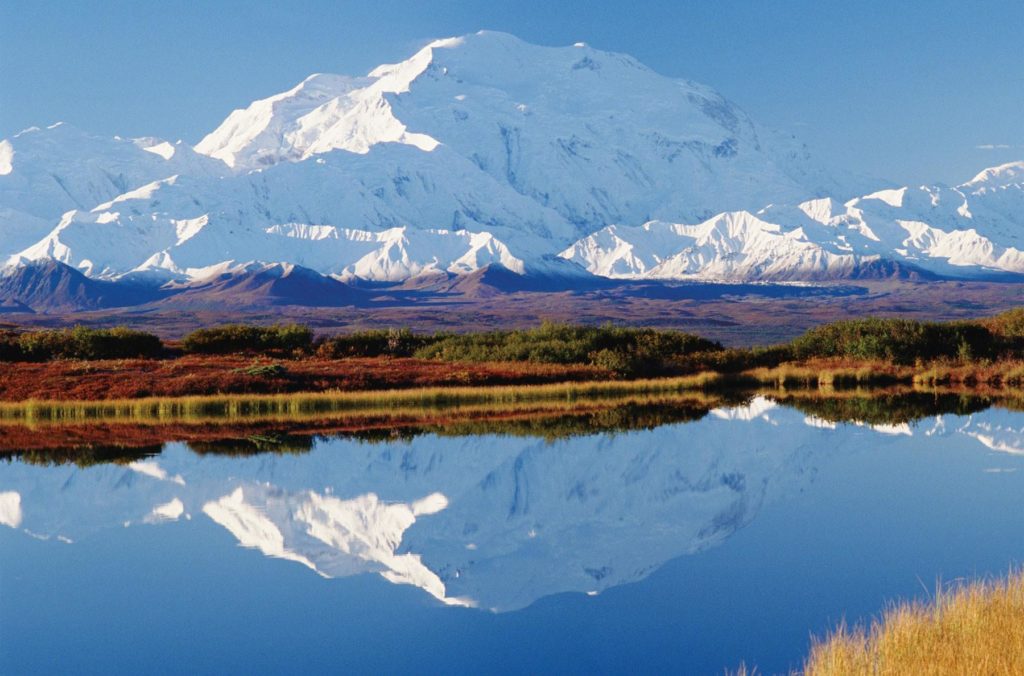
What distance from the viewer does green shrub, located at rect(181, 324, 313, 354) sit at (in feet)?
165

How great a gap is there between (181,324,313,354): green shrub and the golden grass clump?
39627mm

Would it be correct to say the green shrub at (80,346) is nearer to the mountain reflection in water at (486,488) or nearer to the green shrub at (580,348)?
the green shrub at (580,348)

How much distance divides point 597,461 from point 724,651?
38.9ft

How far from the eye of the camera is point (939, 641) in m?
11.0

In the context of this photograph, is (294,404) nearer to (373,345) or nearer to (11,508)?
(373,345)

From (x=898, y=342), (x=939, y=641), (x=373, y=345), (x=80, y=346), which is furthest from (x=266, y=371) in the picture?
(x=939, y=641)

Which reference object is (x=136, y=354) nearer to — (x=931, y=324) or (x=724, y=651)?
(x=931, y=324)

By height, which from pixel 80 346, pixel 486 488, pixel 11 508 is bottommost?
pixel 486 488

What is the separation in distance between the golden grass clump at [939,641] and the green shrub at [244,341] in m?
39.6

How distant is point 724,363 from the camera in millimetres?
45031

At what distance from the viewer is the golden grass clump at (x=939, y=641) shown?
10.4m

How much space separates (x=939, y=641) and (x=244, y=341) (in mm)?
42782

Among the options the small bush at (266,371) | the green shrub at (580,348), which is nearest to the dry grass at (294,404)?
the small bush at (266,371)

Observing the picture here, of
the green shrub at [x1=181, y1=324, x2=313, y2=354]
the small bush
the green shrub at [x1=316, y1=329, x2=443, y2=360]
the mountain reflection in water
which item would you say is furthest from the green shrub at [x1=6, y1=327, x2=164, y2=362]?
the mountain reflection in water
